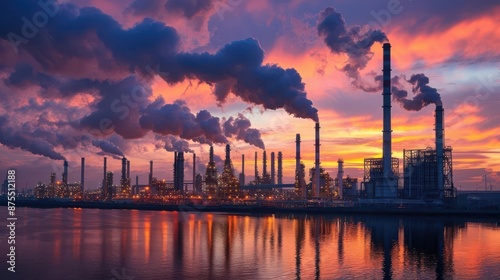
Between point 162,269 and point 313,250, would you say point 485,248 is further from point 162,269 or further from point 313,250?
point 162,269

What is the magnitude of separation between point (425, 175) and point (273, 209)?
3298cm

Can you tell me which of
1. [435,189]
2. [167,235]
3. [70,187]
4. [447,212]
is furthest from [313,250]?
[70,187]

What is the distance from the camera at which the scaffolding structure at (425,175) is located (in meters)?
94.4

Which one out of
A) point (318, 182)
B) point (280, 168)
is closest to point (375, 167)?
point (318, 182)

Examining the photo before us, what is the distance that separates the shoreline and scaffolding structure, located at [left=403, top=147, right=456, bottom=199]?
250 inches

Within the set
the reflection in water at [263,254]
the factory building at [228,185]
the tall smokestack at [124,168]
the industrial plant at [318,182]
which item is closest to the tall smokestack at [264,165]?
the industrial plant at [318,182]

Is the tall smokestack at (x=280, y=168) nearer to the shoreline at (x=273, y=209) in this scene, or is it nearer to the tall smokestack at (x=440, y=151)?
the shoreline at (x=273, y=209)

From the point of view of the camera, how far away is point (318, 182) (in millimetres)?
108812

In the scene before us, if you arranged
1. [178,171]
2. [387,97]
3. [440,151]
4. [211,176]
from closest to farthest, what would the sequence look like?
[387,97]
[440,151]
[211,176]
[178,171]

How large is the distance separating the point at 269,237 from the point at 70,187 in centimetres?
15537

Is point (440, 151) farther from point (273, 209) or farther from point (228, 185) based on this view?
point (228, 185)

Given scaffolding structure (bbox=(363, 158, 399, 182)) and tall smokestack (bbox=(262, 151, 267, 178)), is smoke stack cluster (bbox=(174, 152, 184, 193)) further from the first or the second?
scaffolding structure (bbox=(363, 158, 399, 182))

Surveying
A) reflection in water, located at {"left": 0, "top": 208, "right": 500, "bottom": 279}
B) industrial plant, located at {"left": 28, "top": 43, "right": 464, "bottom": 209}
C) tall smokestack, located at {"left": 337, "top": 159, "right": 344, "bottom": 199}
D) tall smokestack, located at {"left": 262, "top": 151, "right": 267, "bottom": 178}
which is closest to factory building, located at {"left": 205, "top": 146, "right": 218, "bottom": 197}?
industrial plant, located at {"left": 28, "top": 43, "right": 464, "bottom": 209}

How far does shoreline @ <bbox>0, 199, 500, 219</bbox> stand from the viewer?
8781 cm
